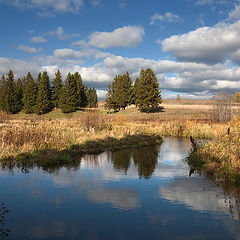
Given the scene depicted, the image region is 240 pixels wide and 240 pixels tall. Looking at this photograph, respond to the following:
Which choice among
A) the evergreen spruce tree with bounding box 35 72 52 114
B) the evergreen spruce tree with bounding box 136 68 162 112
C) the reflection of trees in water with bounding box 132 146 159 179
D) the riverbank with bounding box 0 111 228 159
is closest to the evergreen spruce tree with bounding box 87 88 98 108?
the evergreen spruce tree with bounding box 35 72 52 114

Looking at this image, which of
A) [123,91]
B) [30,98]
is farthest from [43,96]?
[123,91]

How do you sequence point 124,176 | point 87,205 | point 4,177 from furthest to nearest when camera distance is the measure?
point 124,176
point 4,177
point 87,205

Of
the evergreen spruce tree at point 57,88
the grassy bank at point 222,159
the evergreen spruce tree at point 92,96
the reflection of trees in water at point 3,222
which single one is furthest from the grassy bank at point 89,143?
the evergreen spruce tree at point 92,96

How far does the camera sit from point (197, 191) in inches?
390

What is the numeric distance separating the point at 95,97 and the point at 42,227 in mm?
94446

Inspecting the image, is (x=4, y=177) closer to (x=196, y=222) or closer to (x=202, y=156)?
(x=196, y=222)

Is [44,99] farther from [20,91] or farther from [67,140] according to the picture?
[67,140]

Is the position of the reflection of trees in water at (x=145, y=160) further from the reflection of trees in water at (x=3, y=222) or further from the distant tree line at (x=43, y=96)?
the distant tree line at (x=43, y=96)

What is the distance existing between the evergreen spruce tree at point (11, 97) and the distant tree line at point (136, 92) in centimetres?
2480

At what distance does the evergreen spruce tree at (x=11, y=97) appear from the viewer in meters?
69.7

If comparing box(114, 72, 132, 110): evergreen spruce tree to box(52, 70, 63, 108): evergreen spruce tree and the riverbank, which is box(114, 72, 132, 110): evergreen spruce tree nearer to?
box(52, 70, 63, 108): evergreen spruce tree

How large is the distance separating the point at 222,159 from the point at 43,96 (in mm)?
60864

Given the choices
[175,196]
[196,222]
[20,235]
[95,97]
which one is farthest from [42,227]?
[95,97]

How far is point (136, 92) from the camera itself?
72125 millimetres
